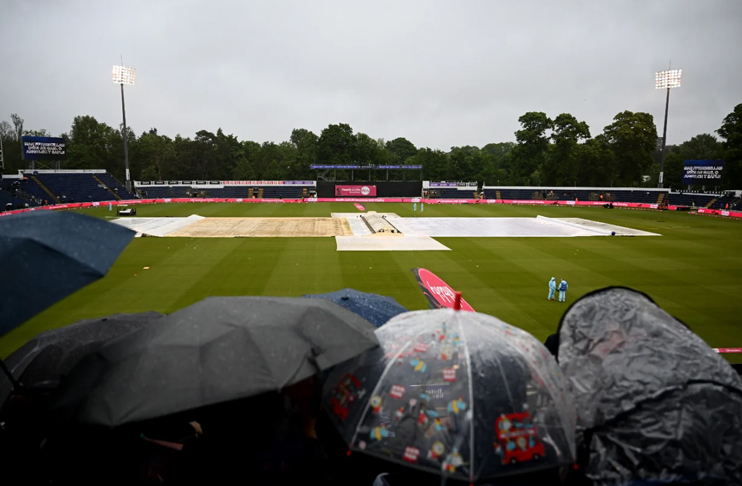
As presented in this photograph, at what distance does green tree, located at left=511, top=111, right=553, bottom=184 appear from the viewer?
77938 mm

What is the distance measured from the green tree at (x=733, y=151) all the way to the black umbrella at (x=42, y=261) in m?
74.6

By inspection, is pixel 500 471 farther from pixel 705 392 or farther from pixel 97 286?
pixel 97 286

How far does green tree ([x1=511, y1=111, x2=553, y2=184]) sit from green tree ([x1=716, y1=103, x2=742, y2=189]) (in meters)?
24.4

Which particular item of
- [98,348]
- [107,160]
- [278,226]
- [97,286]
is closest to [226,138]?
[107,160]

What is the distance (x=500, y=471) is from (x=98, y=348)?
11.2ft

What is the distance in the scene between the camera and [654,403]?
3.24 m

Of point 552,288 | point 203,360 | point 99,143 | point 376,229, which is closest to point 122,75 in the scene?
point 99,143

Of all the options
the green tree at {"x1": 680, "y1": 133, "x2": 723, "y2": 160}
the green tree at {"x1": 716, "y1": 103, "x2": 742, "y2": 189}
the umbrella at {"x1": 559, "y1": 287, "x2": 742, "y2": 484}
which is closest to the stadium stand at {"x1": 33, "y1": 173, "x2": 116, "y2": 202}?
the umbrella at {"x1": 559, "y1": 287, "x2": 742, "y2": 484}

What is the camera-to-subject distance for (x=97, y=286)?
1684cm

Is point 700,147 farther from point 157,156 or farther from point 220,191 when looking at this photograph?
point 157,156

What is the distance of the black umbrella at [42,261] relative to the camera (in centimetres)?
352

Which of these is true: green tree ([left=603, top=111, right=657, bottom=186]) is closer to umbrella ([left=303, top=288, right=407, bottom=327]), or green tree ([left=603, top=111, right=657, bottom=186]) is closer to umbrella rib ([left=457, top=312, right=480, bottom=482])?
umbrella ([left=303, top=288, right=407, bottom=327])

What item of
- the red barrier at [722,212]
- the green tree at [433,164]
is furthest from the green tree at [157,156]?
the red barrier at [722,212]

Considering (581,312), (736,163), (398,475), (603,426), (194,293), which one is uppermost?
(736,163)
